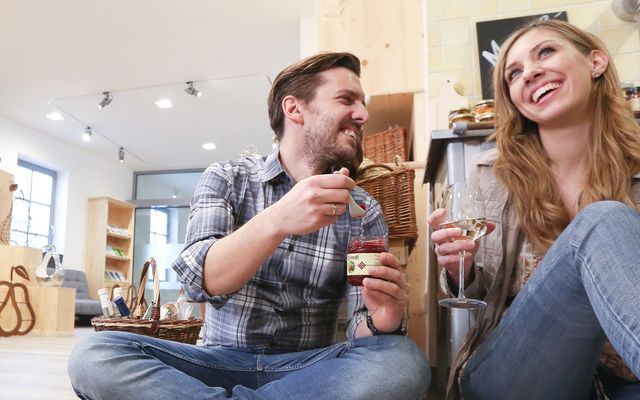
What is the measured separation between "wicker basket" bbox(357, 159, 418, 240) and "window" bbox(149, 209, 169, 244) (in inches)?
341

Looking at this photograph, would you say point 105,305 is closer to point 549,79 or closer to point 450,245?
point 450,245

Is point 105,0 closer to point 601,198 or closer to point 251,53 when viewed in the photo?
point 251,53

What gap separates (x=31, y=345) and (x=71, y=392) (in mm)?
2412

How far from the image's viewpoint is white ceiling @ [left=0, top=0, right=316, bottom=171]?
474cm

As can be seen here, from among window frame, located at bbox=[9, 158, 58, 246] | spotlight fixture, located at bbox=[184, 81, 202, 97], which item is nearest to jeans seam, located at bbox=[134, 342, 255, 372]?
spotlight fixture, located at bbox=[184, 81, 202, 97]

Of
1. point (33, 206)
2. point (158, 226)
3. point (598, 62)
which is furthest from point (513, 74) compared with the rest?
point (158, 226)

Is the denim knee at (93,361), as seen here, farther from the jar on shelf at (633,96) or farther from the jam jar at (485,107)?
the jar on shelf at (633,96)

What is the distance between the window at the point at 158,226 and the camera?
9.99 m

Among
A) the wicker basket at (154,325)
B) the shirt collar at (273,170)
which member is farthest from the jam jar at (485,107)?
the wicker basket at (154,325)

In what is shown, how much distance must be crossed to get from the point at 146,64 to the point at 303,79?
4.69 meters

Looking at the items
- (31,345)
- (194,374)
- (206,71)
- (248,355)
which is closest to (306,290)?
(248,355)

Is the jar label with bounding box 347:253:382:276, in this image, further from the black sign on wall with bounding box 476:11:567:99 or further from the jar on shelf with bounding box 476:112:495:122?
the black sign on wall with bounding box 476:11:567:99

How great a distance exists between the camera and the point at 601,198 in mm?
1236

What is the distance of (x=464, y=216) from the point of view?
1152mm
